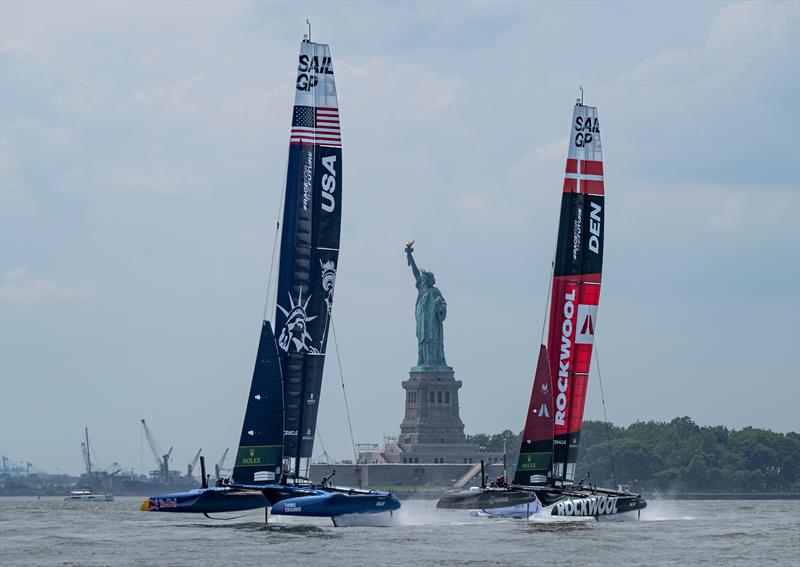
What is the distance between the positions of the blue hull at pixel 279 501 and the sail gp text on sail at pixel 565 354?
11.3 metres

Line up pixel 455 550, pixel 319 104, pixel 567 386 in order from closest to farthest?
pixel 455 550 → pixel 319 104 → pixel 567 386

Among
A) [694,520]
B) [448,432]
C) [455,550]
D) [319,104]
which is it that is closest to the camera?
[455,550]

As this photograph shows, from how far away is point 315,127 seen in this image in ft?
212

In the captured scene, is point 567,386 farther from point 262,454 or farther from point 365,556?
point 365,556

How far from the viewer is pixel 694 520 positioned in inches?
3130

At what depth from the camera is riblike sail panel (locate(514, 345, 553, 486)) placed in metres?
67.3

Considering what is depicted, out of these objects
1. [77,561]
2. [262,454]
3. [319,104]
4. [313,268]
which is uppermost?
[319,104]

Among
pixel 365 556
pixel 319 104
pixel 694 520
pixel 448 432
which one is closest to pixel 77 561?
pixel 365 556

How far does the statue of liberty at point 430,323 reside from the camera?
15500 cm

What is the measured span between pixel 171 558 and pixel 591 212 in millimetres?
28420

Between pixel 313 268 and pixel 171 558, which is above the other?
pixel 313 268

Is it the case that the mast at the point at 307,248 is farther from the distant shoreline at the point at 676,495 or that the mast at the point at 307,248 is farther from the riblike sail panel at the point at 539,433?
the distant shoreline at the point at 676,495

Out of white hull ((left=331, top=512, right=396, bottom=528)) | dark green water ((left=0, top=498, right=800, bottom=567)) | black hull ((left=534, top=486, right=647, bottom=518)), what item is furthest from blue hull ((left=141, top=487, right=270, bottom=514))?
black hull ((left=534, top=486, right=647, bottom=518))

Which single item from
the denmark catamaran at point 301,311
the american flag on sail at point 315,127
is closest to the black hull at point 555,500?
the denmark catamaran at point 301,311
